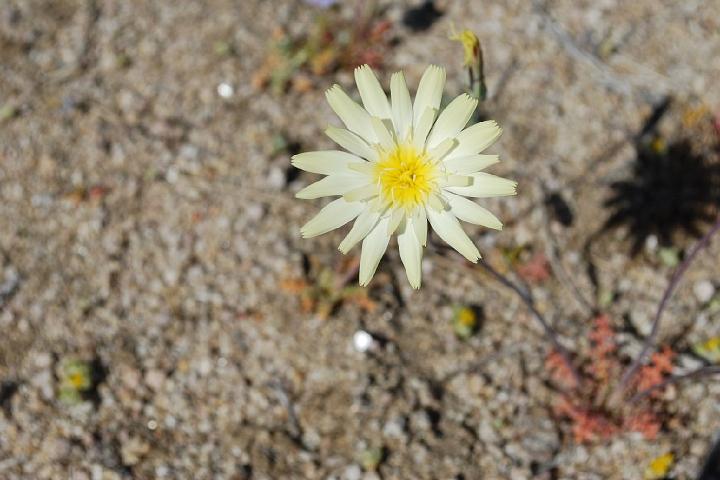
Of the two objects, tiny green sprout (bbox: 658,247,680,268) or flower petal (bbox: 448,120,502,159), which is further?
tiny green sprout (bbox: 658,247,680,268)

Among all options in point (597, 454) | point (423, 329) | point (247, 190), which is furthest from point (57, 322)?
point (597, 454)

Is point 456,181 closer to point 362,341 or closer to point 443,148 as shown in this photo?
point 443,148

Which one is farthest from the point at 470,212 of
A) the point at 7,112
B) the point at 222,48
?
the point at 7,112

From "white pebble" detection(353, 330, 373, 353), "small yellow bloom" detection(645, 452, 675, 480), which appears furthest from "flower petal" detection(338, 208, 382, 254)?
"small yellow bloom" detection(645, 452, 675, 480)

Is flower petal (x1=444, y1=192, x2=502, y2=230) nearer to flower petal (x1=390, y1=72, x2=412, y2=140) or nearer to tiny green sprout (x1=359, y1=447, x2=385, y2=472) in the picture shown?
flower petal (x1=390, y1=72, x2=412, y2=140)

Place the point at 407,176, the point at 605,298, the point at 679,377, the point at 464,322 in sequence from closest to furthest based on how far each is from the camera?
the point at 407,176
the point at 679,377
the point at 464,322
the point at 605,298

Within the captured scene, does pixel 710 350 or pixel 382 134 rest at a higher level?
pixel 710 350
